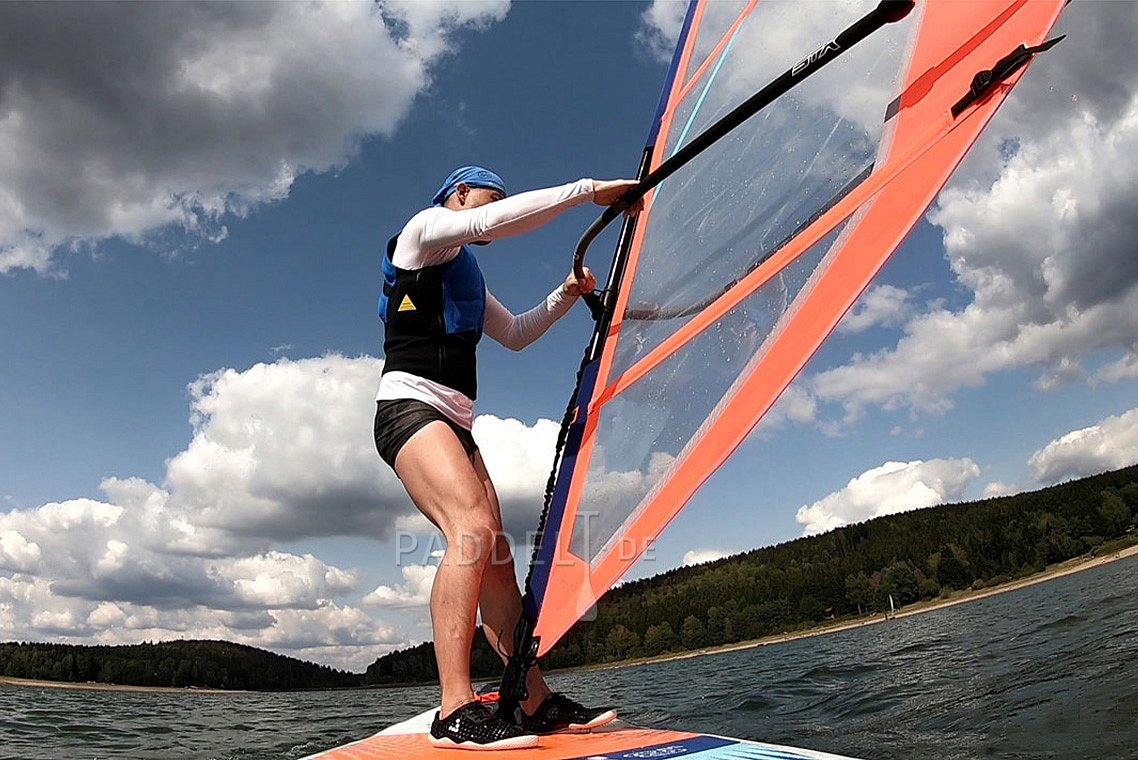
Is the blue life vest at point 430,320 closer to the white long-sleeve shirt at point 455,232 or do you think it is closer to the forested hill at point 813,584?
the white long-sleeve shirt at point 455,232

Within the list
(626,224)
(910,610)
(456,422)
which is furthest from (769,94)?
(910,610)

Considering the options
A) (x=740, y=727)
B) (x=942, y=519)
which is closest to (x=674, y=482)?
(x=740, y=727)

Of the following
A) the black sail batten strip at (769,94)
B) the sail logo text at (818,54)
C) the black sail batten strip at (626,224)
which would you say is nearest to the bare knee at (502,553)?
the black sail batten strip at (626,224)

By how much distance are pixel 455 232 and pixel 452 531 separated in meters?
1.16

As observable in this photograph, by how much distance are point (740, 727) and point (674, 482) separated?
3.03 meters

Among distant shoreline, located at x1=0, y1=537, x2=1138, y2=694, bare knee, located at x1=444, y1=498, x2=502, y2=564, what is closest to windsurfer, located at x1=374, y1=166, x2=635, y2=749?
bare knee, located at x1=444, y1=498, x2=502, y2=564

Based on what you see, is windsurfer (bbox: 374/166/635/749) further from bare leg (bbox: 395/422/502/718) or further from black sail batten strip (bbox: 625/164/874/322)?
black sail batten strip (bbox: 625/164/874/322)

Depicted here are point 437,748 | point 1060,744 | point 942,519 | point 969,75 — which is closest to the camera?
point 969,75

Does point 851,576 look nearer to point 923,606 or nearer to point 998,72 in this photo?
point 923,606

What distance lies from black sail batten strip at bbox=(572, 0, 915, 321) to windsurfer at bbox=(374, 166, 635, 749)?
0.16 metres

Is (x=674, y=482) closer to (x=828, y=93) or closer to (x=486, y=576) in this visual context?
(x=486, y=576)

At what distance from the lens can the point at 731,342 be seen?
273 centimetres

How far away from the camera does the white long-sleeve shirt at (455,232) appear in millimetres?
3020

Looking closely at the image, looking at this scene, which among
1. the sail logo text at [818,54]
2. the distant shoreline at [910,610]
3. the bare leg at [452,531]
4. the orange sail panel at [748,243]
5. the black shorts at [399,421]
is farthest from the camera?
the distant shoreline at [910,610]
